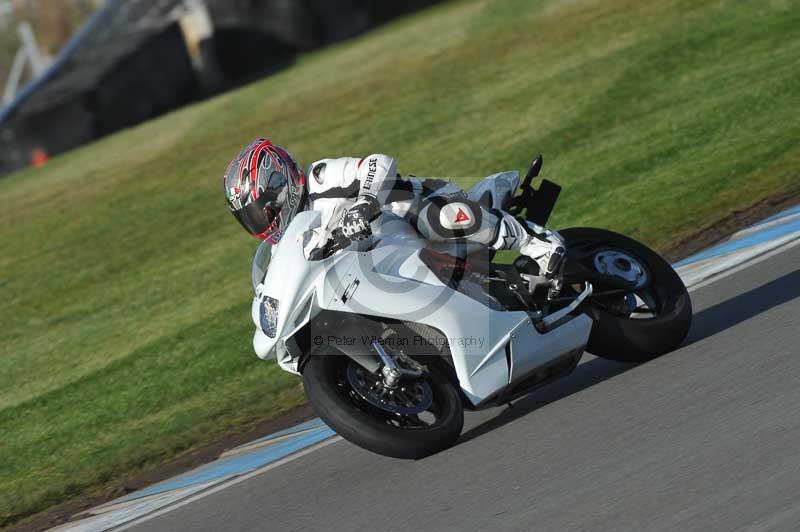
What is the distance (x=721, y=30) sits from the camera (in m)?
15.1

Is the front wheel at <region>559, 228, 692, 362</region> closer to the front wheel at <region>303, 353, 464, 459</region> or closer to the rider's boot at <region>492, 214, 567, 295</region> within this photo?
the rider's boot at <region>492, 214, 567, 295</region>

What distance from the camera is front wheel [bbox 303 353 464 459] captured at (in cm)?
533

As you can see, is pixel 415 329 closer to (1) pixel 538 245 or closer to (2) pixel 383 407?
(2) pixel 383 407

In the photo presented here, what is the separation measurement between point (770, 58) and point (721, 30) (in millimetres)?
1840

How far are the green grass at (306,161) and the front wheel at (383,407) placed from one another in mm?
2229

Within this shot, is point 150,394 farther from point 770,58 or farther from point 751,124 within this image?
point 770,58

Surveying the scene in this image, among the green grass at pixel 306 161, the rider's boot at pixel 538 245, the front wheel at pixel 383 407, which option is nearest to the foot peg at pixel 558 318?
the rider's boot at pixel 538 245

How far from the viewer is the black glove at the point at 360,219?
5.49 m

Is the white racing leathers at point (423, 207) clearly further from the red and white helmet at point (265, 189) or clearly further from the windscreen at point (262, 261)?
the windscreen at point (262, 261)

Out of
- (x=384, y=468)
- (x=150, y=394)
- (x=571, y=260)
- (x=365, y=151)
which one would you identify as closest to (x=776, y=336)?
(x=571, y=260)

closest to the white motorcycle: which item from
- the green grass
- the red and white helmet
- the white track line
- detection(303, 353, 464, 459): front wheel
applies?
detection(303, 353, 464, 459): front wheel

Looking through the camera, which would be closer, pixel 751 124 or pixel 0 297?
pixel 751 124

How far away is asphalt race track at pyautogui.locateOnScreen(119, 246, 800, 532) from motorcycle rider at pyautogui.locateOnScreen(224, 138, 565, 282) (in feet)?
2.67

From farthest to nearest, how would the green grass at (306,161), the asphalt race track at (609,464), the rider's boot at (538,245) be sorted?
1. the green grass at (306,161)
2. the rider's boot at (538,245)
3. the asphalt race track at (609,464)
